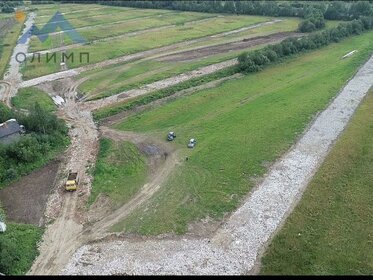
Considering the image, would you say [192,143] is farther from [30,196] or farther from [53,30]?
[53,30]

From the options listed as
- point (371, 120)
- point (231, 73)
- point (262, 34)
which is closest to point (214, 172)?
point (371, 120)

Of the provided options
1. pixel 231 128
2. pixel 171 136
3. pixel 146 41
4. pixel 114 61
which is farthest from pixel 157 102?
pixel 146 41

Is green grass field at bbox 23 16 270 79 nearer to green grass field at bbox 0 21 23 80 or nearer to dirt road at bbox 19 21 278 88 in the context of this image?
dirt road at bbox 19 21 278 88

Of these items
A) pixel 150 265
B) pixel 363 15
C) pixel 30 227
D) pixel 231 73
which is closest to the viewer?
pixel 150 265

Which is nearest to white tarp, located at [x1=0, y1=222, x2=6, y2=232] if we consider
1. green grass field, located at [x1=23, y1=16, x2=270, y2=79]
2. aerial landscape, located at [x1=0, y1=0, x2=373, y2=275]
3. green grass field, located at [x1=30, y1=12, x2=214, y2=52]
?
aerial landscape, located at [x1=0, y1=0, x2=373, y2=275]

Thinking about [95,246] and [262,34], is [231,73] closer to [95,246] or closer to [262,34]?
[262,34]

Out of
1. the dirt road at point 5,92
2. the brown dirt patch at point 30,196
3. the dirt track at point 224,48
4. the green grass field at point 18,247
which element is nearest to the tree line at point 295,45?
the dirt track at point 224,48
